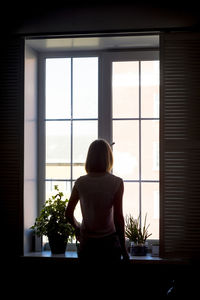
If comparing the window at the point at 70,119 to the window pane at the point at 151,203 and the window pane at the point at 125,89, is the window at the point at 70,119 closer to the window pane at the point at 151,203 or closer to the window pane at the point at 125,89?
the window pane at the point at 125,89

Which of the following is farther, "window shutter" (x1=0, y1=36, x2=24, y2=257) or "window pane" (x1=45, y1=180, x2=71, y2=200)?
"window pane" (x1=45, y1=180, x2=71, y2=200)

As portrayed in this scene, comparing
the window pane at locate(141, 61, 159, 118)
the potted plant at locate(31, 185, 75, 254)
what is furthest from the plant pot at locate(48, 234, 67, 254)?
the window pane at locate(141, 61, 159, 118)

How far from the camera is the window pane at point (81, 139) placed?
3.78 metres

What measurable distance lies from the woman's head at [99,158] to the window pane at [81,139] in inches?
42.0

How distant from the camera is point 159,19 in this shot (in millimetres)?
3330

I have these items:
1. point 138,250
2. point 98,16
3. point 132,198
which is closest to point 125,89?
point 98,16

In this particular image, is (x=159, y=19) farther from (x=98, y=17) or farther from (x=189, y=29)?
(x=98, y=17)

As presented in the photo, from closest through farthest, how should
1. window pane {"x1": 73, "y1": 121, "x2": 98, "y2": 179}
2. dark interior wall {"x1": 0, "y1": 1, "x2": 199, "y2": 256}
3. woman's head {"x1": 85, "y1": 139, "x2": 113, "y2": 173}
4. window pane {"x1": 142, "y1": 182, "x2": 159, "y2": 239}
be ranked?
woman's head {"x1": 85, "y1": 139, "x2": 113, "y2": 173} → dark interior wall {"x1": 0, "y1": 1, "x2": 199, "y2": 256} → window pane {"x1": 142, "y1": 182, "x2": 159, "y2": 239} → window pane {"x1": 73, "y1": 121, "x2": 98, "y2": 179}

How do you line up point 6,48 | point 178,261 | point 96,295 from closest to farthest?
point 96,295 → point 178,261 → point 6,48

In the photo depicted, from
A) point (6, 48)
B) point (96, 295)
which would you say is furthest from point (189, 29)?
point (96, 295)

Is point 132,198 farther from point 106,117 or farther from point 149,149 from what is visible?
point 106,117

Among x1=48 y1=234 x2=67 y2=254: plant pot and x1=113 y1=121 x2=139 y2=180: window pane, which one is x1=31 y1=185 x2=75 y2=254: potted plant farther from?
x1=113 y1=121 x2=139 y2=180: window pane

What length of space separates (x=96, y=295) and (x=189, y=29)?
2.04 metres

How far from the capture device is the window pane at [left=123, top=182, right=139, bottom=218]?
12.0 feet
